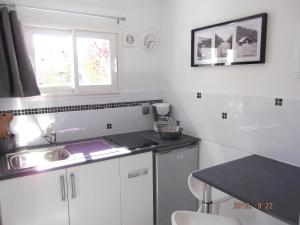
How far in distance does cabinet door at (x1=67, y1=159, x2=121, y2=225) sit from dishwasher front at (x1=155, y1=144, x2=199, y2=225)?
1.19ft

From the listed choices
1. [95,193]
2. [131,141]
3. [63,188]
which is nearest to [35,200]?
[63,188]

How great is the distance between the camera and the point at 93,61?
2314 millimetres

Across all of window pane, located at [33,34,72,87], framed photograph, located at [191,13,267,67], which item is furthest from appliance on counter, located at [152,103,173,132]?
window pane, located at [33,34,72,87]

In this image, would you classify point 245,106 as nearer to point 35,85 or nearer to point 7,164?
point 35,85

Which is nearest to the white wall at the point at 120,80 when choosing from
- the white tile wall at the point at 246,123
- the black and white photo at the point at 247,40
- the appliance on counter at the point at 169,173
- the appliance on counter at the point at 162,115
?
the appliance on counter at the point at 162,115

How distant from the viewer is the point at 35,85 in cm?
191

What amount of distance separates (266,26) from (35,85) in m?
1.73

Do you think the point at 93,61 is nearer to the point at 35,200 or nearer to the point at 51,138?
the point at 51,138

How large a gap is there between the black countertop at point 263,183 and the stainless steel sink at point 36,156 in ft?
3.68

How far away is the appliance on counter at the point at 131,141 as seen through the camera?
2068 millimetres

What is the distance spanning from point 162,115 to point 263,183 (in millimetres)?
1321

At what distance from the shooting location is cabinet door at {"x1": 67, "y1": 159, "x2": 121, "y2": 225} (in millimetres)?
1753

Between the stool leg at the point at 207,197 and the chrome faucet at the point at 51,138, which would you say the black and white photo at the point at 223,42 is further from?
the chrome faucet at the point at 51,138

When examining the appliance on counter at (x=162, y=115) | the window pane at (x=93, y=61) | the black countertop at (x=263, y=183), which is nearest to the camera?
the black countertop at (x=263, y=183)
